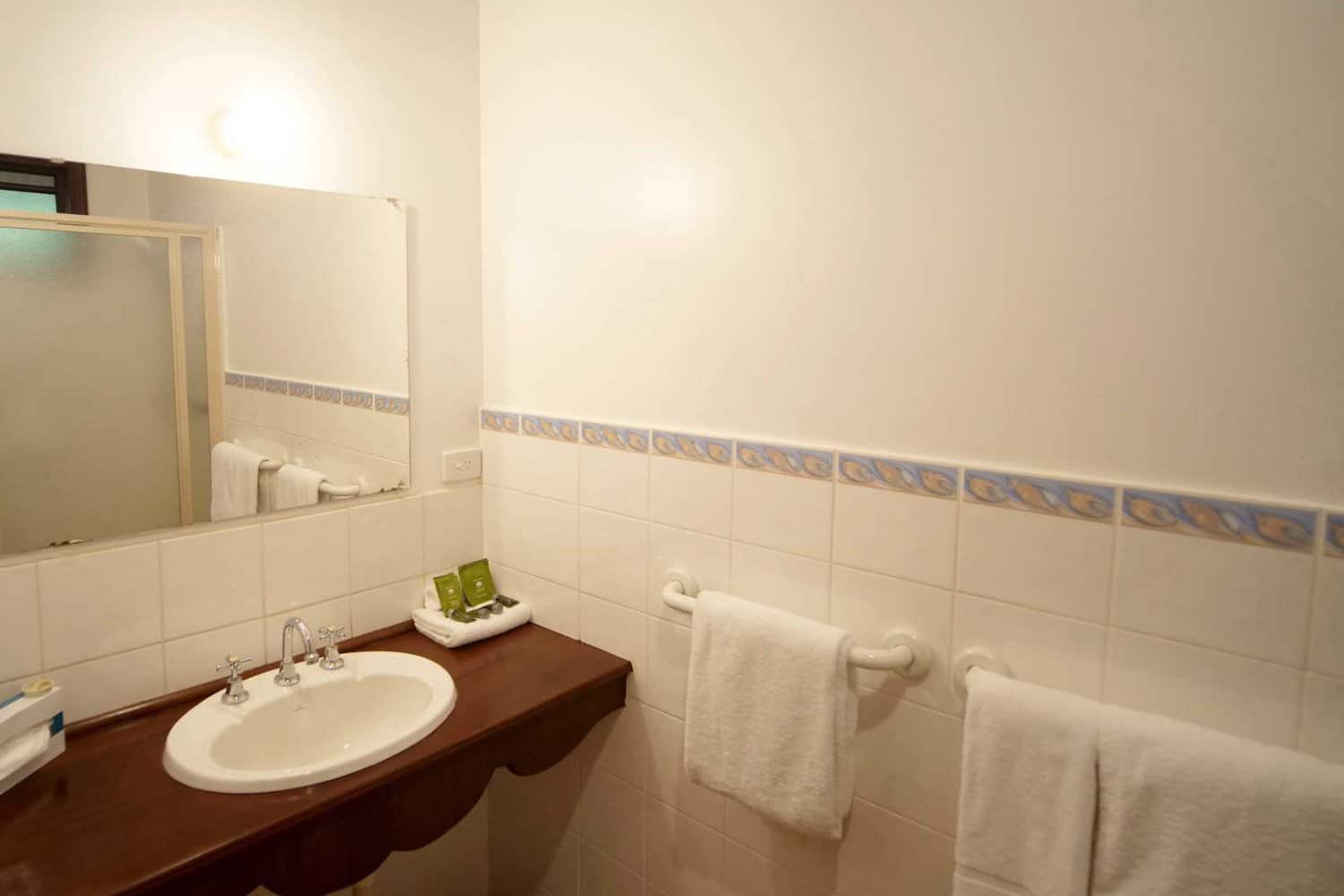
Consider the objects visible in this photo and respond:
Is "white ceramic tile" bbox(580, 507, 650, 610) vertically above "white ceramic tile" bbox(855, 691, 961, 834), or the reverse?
"white ceramic tile" bbox(580, 507, 650, 610)

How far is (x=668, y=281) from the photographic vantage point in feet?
4.66

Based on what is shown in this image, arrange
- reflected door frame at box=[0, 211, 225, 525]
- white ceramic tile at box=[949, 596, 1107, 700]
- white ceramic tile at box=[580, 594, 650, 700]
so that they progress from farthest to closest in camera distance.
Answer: white ceramic tile at box=[580, 594, 650, 700]
reflected door frame at box=[0, 211, 225, 525]
white ceramic tile at box=[949, 596, 1107, 700]

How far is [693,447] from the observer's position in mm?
1412

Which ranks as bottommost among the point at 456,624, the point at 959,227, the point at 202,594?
the point at 456,624

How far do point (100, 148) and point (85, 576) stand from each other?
739mm

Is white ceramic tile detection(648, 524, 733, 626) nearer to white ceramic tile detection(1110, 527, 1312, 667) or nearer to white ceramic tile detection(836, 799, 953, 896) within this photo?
white ceramic tile detection(836, 799, 953, 896)

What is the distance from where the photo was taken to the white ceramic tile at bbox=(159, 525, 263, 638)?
4.43ft

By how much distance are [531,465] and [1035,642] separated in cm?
113

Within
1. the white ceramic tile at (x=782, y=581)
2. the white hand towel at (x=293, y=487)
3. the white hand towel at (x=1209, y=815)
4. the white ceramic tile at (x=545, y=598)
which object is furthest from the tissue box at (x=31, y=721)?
the white hand towel at (x=1209, y=815)

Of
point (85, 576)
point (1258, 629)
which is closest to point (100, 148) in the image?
point (85, 576)

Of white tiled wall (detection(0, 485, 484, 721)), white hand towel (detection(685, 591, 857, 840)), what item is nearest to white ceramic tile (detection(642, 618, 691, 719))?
white hand towel (detection(685, 591, 857, 840))

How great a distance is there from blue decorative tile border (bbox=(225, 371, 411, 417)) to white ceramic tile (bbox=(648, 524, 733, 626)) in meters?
0.68

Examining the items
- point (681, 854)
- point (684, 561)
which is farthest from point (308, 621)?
point (681, 854)

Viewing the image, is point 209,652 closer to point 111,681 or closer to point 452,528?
point 111,681
